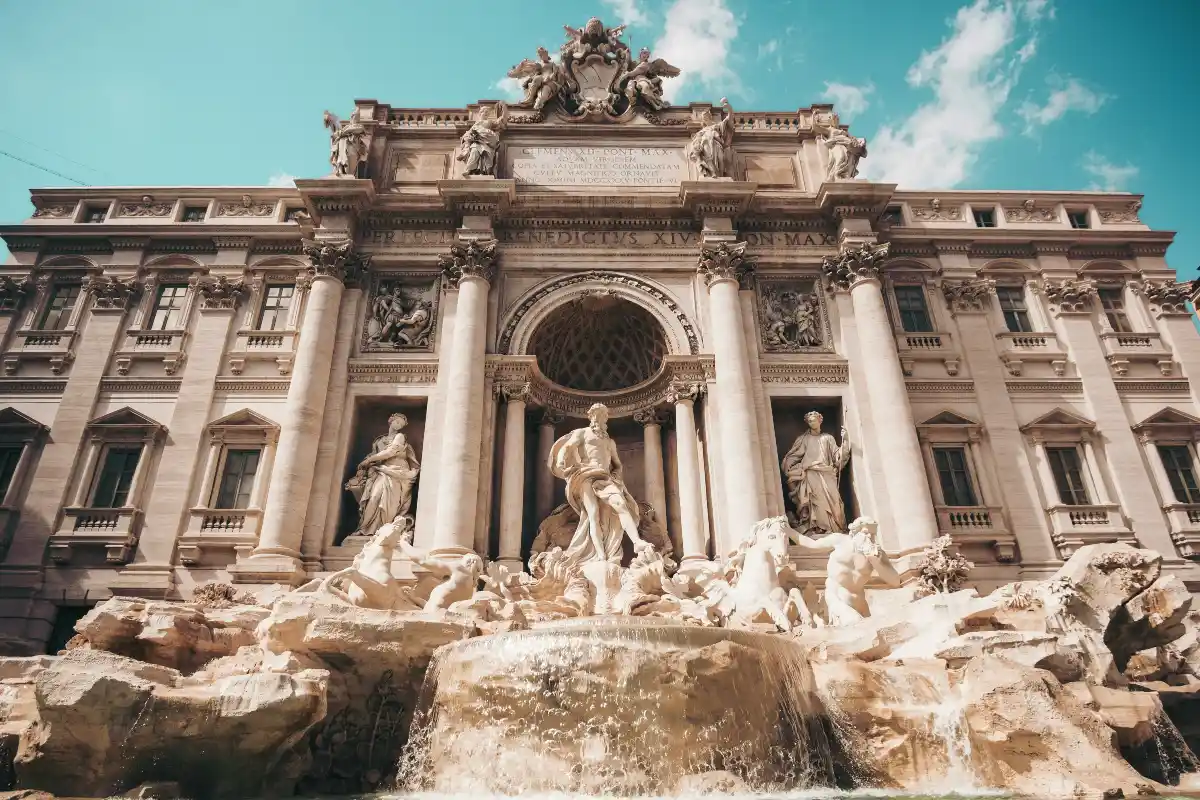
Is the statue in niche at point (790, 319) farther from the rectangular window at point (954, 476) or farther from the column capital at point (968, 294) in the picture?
the rectangular window at point (954, 476)

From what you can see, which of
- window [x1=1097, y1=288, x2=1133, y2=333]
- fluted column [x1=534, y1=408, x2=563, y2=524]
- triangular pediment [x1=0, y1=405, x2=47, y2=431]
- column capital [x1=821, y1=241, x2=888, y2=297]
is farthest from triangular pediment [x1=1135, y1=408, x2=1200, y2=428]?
triangular pediment [x1=0, y1=405, x2=47, y2=431]

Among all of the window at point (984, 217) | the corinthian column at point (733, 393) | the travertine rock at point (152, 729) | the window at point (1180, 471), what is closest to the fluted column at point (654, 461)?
the corinthian column at point (733, 393)

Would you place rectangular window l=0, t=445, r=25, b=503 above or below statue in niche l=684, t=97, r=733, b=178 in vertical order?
below

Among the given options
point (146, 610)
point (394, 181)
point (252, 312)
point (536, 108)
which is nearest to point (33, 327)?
point (252, 312)

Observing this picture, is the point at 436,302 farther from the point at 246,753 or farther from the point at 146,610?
the point at 246,753

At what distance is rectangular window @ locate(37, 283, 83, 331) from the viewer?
1925 centimetres

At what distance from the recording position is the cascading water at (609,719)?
24.0ft

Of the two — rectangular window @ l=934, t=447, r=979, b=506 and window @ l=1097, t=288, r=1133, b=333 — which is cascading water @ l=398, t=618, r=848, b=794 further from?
window @ l=1097, t=288, r=1133, b=333

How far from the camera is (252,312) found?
19.2 metres

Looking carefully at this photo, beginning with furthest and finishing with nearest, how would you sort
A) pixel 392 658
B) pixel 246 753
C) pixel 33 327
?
pixel 33 327 → pixel 392 658 → pixel 246 753

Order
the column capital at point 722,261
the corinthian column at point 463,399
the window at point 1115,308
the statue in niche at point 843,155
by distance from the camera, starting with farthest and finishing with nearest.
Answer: the window at point 1115,308 → the statue in niche at point 843,155 → the column capital at point 722,261 → the corinthian column at point 463,399

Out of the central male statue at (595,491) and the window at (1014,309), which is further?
the window at (1014,309)

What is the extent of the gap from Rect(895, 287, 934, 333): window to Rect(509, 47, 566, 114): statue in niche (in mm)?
11794

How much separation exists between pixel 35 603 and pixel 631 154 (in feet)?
61.2
